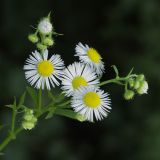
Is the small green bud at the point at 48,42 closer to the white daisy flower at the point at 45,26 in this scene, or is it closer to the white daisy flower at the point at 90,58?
the white daisy flower at the point at 45,26

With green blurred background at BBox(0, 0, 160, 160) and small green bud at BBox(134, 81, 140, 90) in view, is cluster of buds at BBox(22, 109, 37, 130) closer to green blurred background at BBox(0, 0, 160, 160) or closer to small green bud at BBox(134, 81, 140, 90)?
small green bud at BBox(134, 81, 140, 90)

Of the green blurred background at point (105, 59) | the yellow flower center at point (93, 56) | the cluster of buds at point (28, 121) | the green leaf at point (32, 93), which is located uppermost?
the green blurred background at point (105, 59)

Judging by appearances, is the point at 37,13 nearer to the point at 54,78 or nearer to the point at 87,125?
the point at 87,125

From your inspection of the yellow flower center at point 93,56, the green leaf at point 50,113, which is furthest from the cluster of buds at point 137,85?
the green leaf at point 50,113

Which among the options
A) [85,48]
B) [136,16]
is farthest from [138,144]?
[85,48]

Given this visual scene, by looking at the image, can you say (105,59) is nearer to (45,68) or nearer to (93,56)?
(93,56)
